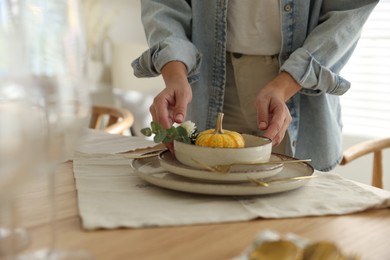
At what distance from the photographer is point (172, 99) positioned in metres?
1.04

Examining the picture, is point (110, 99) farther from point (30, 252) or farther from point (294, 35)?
point (30, 252)

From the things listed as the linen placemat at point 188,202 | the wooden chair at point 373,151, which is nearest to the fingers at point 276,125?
the linen placemat at point 188,202

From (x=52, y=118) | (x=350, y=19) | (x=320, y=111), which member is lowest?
(x=320, y=111)

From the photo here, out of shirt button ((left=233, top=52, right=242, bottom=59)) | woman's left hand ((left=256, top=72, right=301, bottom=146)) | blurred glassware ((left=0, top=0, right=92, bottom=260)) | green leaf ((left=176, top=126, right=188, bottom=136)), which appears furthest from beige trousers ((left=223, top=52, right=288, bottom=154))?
blurred glassware ((left=0, top=0, right=92, bottom=260))

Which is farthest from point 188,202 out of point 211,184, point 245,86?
point 245,86

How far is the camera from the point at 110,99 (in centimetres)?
338

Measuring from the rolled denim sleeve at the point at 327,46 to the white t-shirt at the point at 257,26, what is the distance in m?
0.05

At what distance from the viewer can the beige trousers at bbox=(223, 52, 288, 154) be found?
1.31 meters

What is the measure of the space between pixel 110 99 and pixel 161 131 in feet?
8.42

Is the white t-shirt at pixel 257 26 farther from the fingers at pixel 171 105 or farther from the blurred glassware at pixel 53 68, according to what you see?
the blurred glassware at pixel 53 68

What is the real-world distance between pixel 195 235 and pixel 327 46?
68 cm

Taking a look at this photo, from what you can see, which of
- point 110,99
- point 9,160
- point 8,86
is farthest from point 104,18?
point 9,160

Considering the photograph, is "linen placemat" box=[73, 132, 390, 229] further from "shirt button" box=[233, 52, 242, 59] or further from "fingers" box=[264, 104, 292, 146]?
"shirt button" box=[233, 52, 242, 59]

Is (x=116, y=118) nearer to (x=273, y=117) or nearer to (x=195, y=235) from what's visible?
(x=273, y=117)
